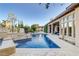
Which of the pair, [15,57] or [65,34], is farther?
[65,34]

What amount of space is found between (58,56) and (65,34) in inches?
183

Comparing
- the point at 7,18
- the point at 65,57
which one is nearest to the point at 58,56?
the point at 65,57

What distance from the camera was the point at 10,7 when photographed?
8.83m

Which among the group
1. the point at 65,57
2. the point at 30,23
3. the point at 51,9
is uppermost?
the point at 51,9

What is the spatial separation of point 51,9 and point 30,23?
161cm

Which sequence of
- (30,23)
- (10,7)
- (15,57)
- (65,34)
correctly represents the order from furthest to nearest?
(65,34)
(30,23)
(10,7)
(15,57)

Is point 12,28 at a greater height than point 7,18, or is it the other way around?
point 7,18

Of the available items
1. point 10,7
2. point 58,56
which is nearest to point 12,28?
point 10,7

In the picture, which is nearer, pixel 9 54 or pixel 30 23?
pixel 9 54

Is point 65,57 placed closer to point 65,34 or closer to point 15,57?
point 15,57

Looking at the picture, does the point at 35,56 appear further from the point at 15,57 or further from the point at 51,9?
the point at 51,9

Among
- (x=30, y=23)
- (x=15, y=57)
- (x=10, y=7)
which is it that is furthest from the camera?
(x=30, y=23)

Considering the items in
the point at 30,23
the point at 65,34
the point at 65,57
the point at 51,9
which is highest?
the point at 51,9

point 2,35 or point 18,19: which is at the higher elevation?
point 18,19
